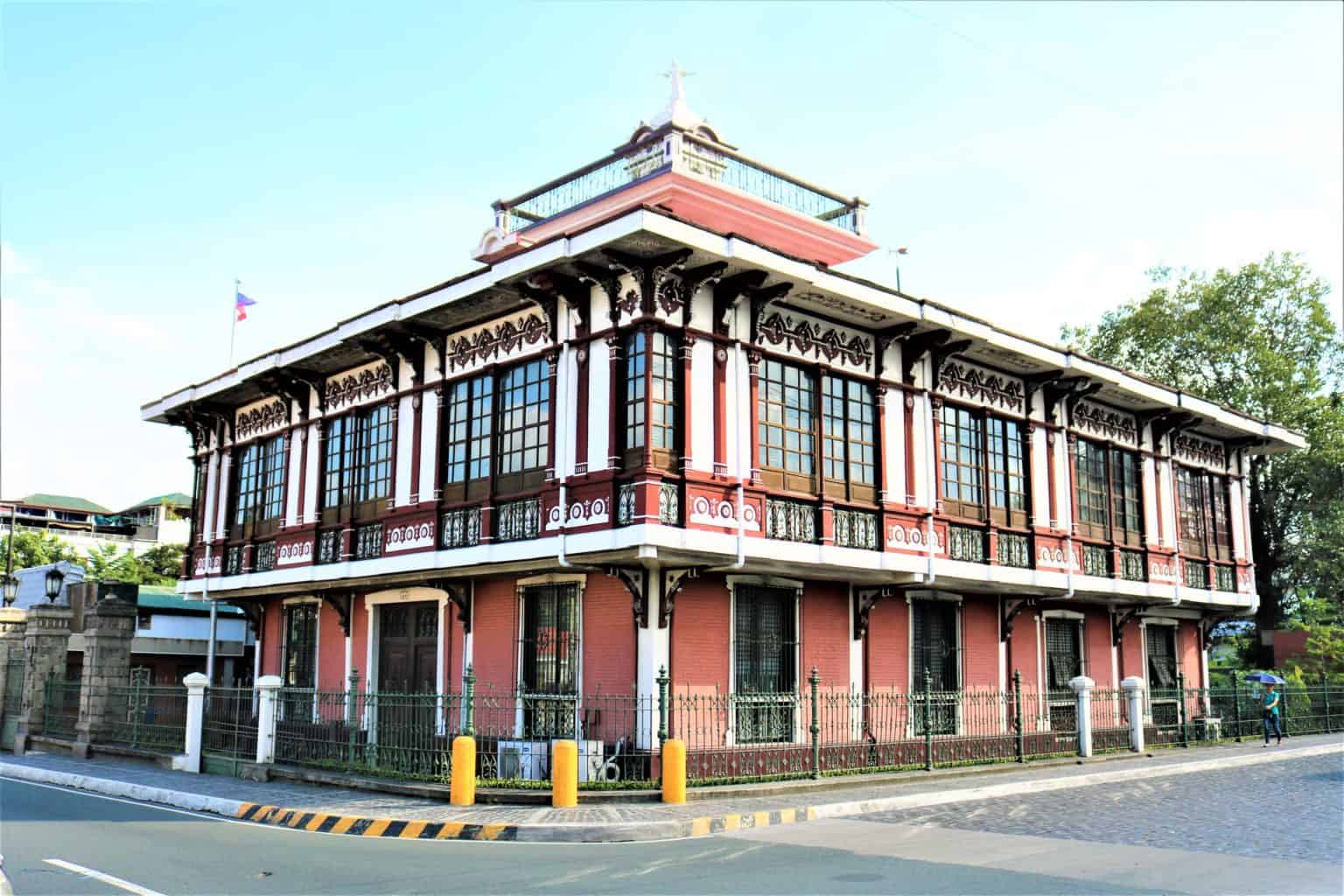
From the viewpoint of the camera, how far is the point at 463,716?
15.9m

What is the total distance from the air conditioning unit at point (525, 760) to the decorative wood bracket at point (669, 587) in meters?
2.44

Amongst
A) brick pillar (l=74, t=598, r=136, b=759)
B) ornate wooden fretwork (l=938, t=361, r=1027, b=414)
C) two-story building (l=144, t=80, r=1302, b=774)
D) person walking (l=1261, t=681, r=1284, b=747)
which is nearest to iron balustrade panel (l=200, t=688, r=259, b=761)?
two-story building (l=144, t=80, r=1302, b=774)

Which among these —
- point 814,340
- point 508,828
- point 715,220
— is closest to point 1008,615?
point 814,340

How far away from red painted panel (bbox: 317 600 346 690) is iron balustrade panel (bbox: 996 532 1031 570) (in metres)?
13.1

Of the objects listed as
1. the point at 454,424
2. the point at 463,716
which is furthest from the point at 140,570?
the point at 463,716

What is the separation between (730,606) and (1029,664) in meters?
8.41

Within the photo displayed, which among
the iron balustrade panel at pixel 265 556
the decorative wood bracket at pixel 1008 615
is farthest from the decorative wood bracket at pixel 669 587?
the iron balustrade panel at pixel 265 556

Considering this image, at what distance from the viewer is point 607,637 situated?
1742 cm

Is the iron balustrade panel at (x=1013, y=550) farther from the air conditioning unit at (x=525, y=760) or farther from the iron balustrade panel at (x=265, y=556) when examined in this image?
the iron balustrade panel at (x=265, y=556)

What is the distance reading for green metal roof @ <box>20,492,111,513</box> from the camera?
260ft

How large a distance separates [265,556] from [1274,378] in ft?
102

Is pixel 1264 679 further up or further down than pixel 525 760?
further up

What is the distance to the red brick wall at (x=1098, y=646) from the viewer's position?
24.6 meters

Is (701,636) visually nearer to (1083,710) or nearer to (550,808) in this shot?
(550,808)
